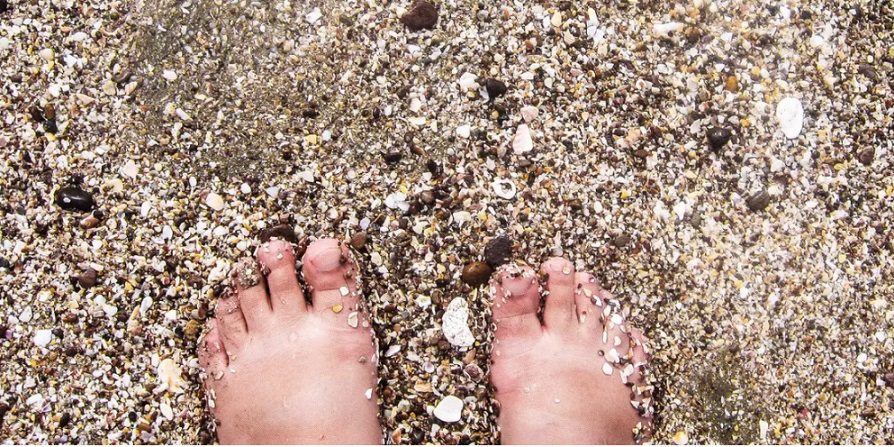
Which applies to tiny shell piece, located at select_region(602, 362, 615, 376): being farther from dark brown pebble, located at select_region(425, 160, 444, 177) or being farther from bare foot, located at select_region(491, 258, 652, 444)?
dark brown pebble, located at select_region(425, 160, 444, 177)

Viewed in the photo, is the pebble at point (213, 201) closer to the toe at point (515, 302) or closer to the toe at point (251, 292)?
the toe at point (251, 292)

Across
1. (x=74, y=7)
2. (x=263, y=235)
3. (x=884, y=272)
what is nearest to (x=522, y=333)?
(x=263, y=235)

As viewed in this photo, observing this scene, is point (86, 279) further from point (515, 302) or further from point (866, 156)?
point (866, 156)

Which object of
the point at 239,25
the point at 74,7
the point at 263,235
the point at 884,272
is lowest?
the point at 884,272

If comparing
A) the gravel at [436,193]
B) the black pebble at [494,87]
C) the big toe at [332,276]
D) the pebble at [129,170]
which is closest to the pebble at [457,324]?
the gravel at [436,193]

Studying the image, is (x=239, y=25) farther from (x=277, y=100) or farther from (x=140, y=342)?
(x=140, y=342)

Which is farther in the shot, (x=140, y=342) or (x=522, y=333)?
(x=522, y=333)

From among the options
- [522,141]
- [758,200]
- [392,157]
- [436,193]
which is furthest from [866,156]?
[392,157]

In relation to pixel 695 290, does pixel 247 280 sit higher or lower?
higher
